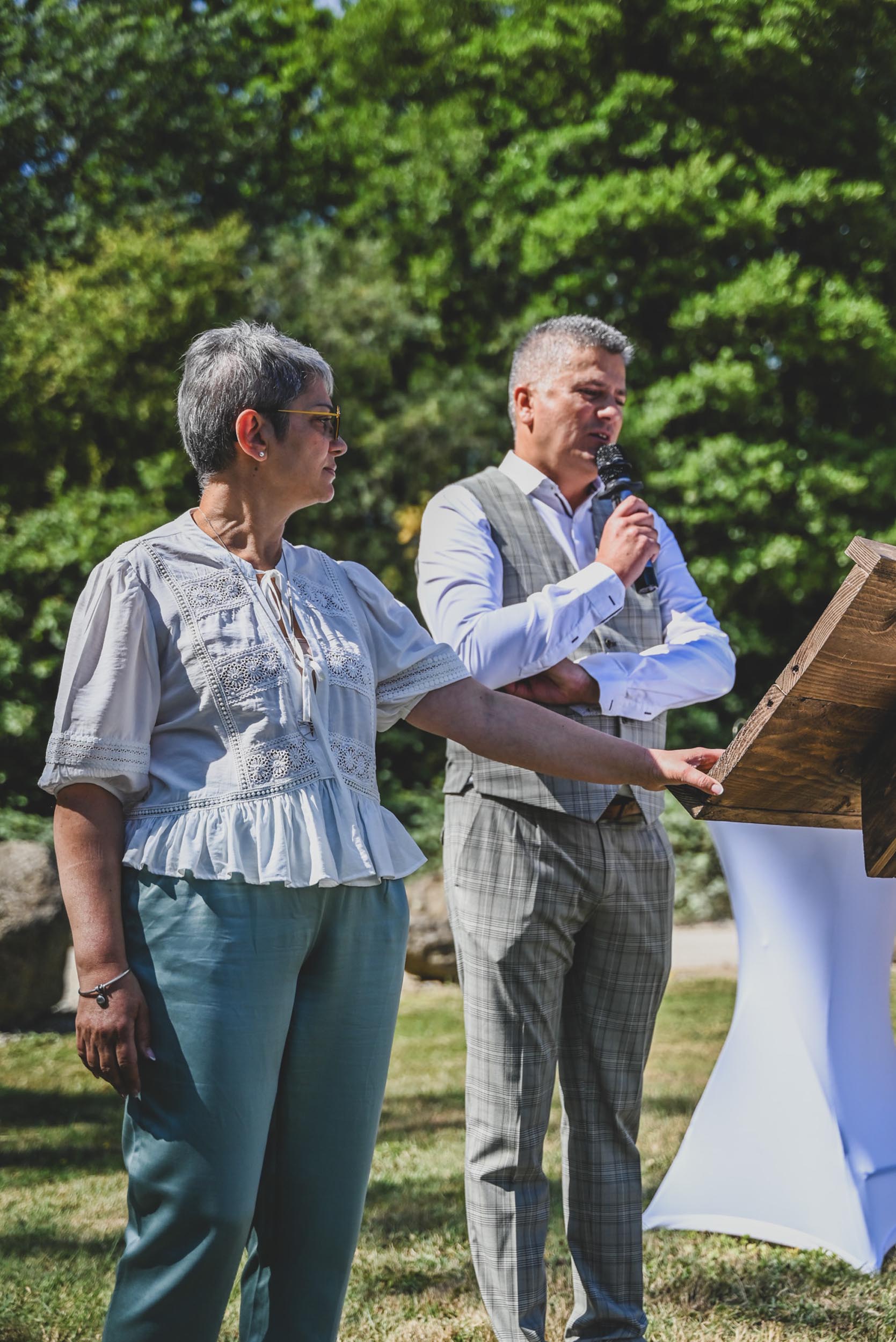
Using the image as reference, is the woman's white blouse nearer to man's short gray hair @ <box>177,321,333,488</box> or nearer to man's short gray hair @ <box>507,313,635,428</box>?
man's short gray hair @ <box>177,321,333,488</box>

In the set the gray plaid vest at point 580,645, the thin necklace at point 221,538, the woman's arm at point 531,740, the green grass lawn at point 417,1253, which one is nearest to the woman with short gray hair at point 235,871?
the thin necklace at point 221,538

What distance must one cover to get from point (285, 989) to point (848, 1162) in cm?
225

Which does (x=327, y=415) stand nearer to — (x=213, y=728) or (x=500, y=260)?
(x=213, y=728)

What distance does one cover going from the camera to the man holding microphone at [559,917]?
243 cm

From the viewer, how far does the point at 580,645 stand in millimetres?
2543

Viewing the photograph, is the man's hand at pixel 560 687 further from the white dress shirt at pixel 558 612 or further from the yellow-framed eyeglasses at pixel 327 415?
the yellow-framed eyeglasses at pixel 327 415

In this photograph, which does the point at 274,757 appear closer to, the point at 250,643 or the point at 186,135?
the point at 250,643

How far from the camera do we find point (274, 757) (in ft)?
5.98

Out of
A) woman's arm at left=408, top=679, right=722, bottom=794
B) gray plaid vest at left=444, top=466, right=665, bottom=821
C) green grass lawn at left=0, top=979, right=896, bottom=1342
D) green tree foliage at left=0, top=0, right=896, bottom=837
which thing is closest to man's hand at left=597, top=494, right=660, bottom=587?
gray plaid vest at left=444, top=466, right=665, bottom=821

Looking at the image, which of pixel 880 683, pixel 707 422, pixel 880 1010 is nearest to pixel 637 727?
pixel 880 683

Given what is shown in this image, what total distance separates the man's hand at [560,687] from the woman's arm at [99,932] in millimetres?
1004

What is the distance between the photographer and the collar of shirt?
9.12ft

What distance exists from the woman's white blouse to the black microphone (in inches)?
39.2

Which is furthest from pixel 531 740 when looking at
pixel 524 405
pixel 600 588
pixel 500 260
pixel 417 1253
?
pixel 500 260
